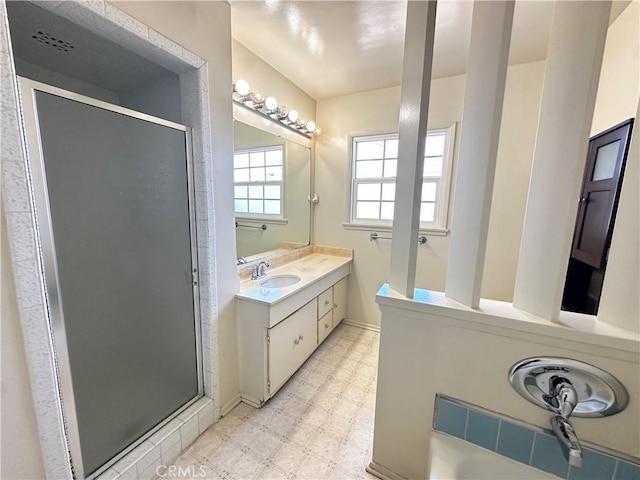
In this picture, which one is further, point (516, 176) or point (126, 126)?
point (516, 176)

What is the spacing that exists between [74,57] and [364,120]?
225 centimetres

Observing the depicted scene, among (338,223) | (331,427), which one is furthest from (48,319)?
(338,223)

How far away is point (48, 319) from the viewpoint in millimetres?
949

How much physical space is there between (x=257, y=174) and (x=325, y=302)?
1362 mm

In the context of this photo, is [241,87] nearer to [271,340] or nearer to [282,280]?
[282,280]

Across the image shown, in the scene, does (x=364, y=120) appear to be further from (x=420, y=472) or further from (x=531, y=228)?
(x=420, y=472)

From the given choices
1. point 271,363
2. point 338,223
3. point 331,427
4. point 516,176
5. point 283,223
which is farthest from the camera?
point 338,223

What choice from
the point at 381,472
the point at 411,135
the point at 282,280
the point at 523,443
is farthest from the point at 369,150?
the point at 381,472

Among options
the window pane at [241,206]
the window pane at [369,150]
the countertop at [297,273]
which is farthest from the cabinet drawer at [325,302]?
the window pane at [369,150]

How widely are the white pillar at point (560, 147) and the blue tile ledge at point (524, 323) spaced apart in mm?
63

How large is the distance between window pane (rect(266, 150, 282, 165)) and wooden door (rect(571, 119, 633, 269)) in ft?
7.48

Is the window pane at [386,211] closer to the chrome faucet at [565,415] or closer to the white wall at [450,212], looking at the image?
the white wall at [450,212]

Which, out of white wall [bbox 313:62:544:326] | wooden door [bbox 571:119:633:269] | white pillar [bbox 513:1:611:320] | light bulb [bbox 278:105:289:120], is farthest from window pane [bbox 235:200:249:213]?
wooden door [bbox 571:119:633:269]

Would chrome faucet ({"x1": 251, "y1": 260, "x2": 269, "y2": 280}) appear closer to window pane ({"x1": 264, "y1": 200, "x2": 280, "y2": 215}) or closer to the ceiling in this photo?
window pane ({"x1": 264, "y1": 200, "x2": 280, "y2": 215})
